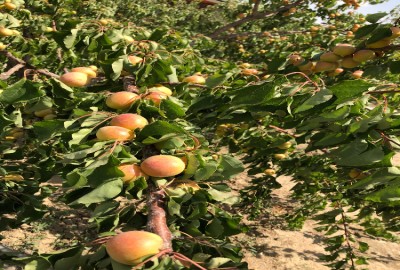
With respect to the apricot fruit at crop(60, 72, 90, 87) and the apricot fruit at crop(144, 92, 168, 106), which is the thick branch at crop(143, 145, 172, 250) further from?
the apricot fruit at crop(60, 72, 90, 87)

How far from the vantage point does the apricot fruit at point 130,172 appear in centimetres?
104

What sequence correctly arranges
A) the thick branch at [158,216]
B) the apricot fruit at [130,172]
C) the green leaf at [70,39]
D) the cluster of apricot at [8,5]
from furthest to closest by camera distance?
the cluster of apricot at [8,5] < the green leaf at [70,39] < the apricot fruit at [130,172] < the thick branch at [158,216]

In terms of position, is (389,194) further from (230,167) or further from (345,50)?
(345,50)

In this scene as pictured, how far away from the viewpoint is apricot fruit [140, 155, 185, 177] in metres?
1.04

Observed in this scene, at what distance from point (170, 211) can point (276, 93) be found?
0.53m

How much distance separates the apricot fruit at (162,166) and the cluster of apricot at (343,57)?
0.92 meters

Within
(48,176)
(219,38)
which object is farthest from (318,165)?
(219,38)

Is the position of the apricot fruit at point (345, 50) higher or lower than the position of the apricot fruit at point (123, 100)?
higher

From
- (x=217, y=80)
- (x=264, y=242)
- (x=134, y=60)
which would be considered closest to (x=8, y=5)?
(x=134, y=60)

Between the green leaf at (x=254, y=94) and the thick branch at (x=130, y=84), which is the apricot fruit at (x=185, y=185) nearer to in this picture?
the green leaf at (x=254, y=94)

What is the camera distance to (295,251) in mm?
4129

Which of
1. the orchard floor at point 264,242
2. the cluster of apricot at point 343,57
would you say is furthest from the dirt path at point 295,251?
the cluster of apricot at point 343,57

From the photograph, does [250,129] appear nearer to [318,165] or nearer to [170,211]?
[318,165]

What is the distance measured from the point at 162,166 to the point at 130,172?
99mm
